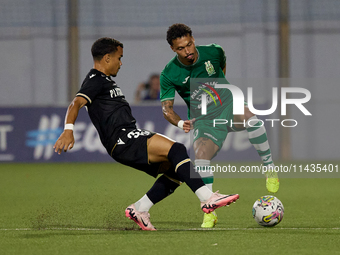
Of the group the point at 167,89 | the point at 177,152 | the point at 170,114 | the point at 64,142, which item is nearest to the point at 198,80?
the point at 167,89

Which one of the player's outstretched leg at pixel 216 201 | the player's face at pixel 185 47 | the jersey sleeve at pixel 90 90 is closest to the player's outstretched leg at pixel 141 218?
the player's outstretched leg at pixel 216 201

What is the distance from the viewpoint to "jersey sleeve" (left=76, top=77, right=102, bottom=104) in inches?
193

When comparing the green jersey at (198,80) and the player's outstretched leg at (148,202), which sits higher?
the green jersey at (198,80)

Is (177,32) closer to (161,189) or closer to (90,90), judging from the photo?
(90,90)

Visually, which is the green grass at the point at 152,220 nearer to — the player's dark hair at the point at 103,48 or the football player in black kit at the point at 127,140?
the football player in black kit at the point at 127,140

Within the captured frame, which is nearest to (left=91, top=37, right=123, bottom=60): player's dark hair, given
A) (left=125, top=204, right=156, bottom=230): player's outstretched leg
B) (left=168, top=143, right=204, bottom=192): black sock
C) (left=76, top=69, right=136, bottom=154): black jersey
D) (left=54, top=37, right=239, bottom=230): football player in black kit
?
(left=54, top=37, right=239, bottom=230): football player in black kit

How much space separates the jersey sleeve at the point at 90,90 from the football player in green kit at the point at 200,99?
0.97 meters

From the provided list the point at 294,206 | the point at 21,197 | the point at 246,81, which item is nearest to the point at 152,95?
the point at 246,81

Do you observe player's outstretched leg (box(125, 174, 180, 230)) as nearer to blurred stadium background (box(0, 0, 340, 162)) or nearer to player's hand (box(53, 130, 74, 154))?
player's hand (box(53, 130, 74, 154))

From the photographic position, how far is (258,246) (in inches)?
165

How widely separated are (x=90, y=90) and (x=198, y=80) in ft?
4.31

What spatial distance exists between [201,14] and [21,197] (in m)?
8.79

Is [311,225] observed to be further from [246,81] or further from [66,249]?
[246,81]

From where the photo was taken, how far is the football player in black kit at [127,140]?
15.6 ft
